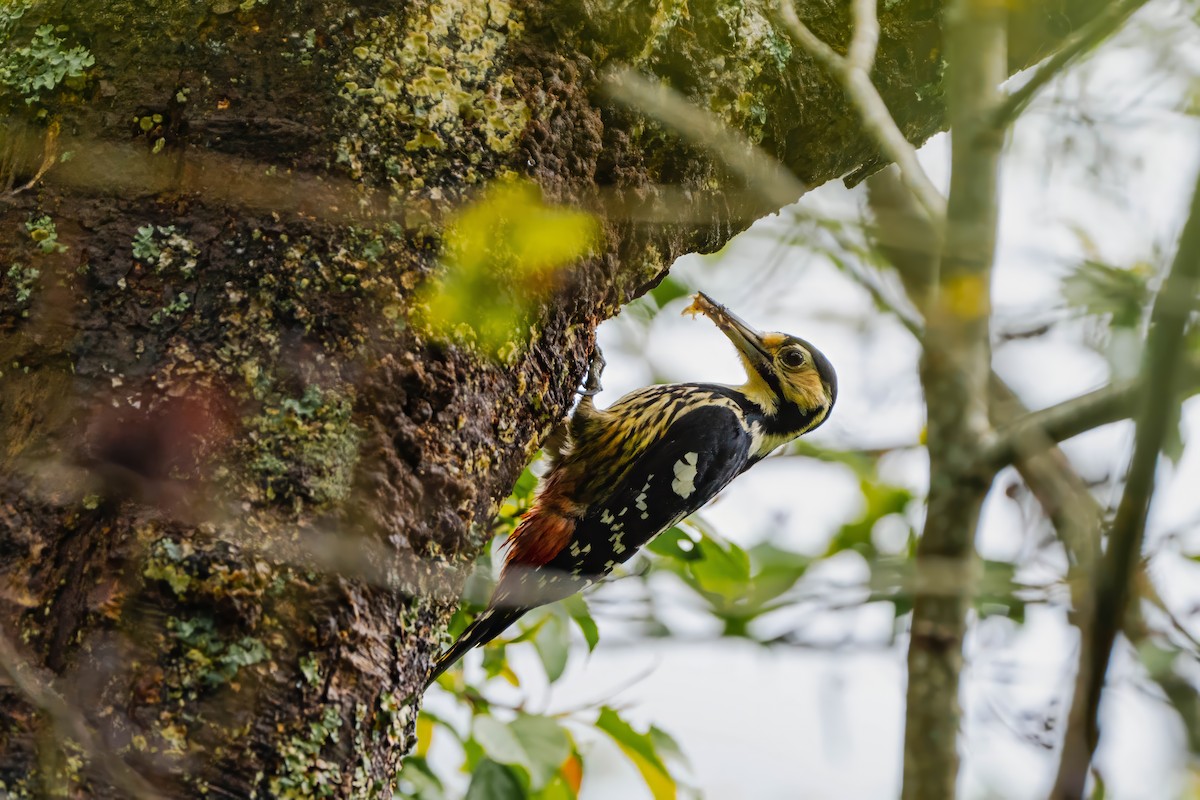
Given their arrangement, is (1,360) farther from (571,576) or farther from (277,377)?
(571,576)

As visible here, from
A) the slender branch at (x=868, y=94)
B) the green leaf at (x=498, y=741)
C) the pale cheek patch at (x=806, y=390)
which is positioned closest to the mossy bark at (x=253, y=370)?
the slender branch at (x=868, y=94)

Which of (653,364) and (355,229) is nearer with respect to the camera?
(355,229)

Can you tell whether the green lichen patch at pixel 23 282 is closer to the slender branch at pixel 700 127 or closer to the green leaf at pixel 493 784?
the slender branch at pixel 700 127

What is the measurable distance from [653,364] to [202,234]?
2.35m

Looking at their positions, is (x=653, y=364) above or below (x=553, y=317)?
above

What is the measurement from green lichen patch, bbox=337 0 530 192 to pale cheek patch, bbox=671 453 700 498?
4.61ft

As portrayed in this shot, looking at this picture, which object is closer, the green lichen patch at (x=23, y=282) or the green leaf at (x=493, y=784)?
the green lichen patch at (x=23, y=282)

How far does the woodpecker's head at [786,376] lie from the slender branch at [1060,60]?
2115 millimetres

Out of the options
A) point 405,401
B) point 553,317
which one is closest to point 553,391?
point 553,317

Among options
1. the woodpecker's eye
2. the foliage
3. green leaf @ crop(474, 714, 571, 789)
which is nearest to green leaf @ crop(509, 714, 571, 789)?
green leaf @ crop(474, 714, 571, 789)

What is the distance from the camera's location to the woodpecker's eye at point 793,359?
12.1 feet

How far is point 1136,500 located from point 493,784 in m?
1.79

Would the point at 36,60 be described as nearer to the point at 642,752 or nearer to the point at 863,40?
the point at 863,40

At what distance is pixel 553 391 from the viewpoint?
6.89ft
